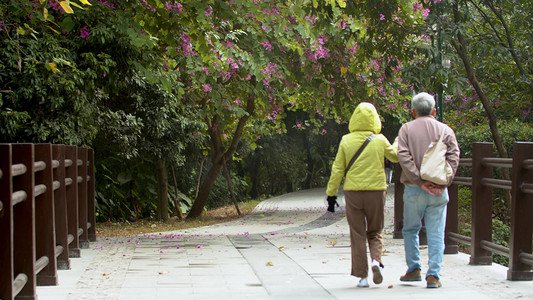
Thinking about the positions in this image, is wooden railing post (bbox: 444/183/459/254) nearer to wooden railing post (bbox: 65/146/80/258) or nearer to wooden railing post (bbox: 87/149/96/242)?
wooden railing post (bbox: 65/146/80/258)

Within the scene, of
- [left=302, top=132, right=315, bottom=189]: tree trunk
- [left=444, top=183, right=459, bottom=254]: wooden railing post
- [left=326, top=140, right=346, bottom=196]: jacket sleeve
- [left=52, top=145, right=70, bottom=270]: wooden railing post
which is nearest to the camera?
[left=326, top=140, right=346, bottom=196]: jacket sleeve

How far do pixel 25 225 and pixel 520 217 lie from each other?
4.39 m

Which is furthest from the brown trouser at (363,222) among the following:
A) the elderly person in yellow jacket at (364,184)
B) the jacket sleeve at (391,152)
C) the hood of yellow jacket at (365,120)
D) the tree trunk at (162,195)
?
the tree trunk at (162,195)

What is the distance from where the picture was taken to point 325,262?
25.8ft

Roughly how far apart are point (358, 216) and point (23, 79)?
5533mm

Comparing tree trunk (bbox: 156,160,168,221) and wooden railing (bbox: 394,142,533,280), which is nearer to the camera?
wooden railing (bbox: 394,142,533,280)

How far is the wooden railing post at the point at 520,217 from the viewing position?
6488mm

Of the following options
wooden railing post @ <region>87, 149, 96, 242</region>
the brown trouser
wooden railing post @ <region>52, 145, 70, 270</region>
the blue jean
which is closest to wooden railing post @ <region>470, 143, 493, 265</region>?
the blue jean

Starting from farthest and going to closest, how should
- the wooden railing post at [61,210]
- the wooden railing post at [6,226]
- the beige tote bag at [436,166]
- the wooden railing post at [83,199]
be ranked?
the wooden railing post at [83,199] → the wooden railing post at [61,210] → the beige tote bag at [436,166] → the wooden railing post at [6,226]

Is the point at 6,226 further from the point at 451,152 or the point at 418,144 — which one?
the point at 451,152

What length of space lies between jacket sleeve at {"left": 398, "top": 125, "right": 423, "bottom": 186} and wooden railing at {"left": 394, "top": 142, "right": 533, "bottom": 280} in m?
1.01

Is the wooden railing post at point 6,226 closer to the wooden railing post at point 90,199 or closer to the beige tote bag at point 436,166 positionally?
the beige tote bag at point 436,166

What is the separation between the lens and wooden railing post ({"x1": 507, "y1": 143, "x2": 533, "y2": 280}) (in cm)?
649

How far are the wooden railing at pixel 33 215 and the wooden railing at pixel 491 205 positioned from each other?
4.25 metres
